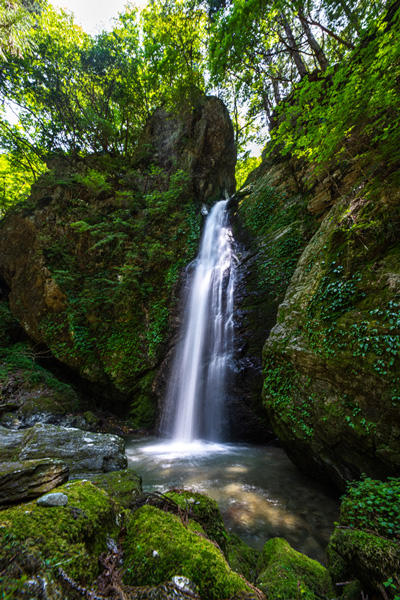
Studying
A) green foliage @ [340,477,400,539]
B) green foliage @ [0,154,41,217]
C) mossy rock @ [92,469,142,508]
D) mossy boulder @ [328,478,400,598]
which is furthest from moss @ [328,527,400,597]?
green foliage @ [0,154,41,217]

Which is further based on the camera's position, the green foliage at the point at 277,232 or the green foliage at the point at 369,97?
the green foliage at the point at 277,232

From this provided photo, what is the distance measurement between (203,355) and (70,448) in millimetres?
4655

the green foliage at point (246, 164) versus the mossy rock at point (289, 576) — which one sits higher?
the green foliage at point (246, 164)

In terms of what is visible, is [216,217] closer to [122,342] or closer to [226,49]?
[226,49]

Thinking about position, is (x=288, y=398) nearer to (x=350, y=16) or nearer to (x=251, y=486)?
(x=251, y=486)

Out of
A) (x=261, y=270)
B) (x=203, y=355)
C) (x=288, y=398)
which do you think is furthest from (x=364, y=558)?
(x=261, y=270)

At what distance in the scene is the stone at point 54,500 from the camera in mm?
1240

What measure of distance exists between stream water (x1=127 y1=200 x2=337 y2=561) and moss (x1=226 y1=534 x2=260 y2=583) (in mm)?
496

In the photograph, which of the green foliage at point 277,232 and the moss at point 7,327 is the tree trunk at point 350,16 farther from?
the moss at point 7,327

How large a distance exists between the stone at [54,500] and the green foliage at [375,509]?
2.38 metres

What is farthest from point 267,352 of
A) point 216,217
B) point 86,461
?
point 216,217

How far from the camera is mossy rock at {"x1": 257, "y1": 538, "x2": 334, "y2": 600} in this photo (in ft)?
5.04

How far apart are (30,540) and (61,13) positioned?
1903 cm

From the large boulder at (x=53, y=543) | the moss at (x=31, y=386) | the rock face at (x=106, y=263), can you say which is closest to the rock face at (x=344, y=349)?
the large boulder at (x=53, y=543)
